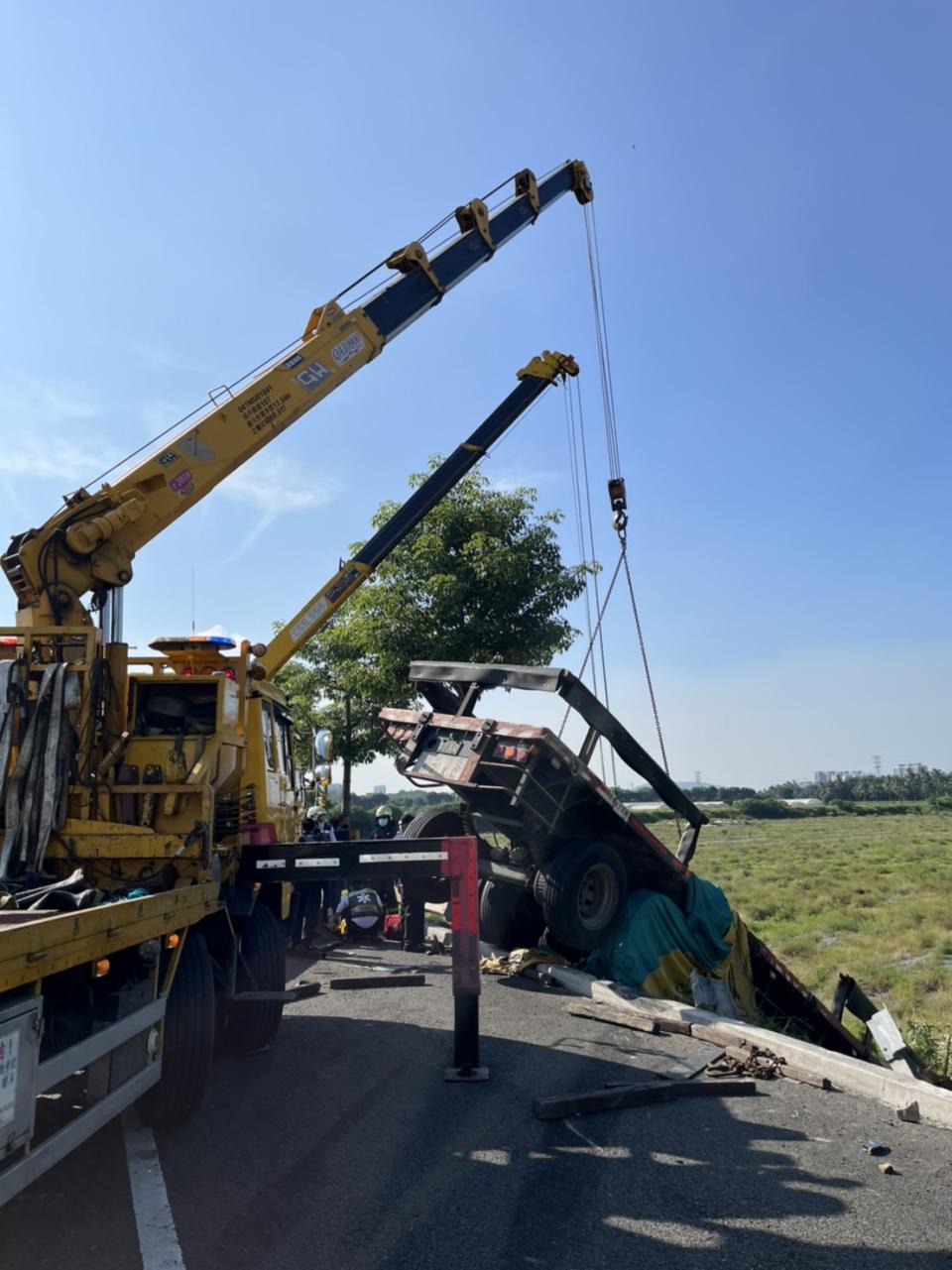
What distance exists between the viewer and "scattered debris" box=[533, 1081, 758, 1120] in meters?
5.95

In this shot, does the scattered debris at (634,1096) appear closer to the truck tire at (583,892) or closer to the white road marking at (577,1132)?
the white road marking at (577,1132)

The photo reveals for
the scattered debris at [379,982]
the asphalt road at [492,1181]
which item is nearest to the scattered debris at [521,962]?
the scattered debris at [379,982]

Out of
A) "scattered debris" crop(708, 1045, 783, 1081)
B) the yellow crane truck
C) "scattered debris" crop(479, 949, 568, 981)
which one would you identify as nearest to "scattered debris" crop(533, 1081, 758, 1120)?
"scattered debris" crop(708, 1045, 783, 1081)

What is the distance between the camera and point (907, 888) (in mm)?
28656

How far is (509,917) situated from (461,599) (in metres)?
6.52

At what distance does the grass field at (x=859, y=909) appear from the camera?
14.7 m

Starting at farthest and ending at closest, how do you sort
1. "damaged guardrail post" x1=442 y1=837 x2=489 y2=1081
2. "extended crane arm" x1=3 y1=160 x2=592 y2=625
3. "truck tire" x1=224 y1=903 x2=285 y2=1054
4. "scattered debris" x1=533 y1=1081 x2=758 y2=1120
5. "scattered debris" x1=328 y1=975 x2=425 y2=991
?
"scattered debris" x1=328 y1=975 x2=425 y2=991
"extended crane arm" x1=3 y1=160 x2=592 y2=625
"truck tire" x1=224 y1=903 x2=285 y2=1054
"damaged guardrail post" x1=442 y1=837 x2=489 y2=1081
"scattered debris" x1=533 y1=1081 x2=758 y2=1120

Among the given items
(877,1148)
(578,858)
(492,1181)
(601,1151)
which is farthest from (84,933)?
(578,858)

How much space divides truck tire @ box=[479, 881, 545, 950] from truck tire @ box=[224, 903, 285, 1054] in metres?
4.36

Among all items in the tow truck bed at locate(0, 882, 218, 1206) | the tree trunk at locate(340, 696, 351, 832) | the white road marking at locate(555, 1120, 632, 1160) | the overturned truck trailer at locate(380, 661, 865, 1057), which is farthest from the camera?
the tree trunk at locate(340, 696, 351, 832)

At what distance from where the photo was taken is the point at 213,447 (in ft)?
30.0

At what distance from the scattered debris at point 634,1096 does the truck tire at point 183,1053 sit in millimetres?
2030

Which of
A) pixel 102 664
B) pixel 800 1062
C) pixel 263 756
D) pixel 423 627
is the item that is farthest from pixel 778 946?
pixel 102 664

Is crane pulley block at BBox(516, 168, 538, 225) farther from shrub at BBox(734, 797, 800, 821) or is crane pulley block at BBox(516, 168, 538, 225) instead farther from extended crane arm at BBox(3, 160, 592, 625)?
shrub at BBox(734, 797, 800, 821)
